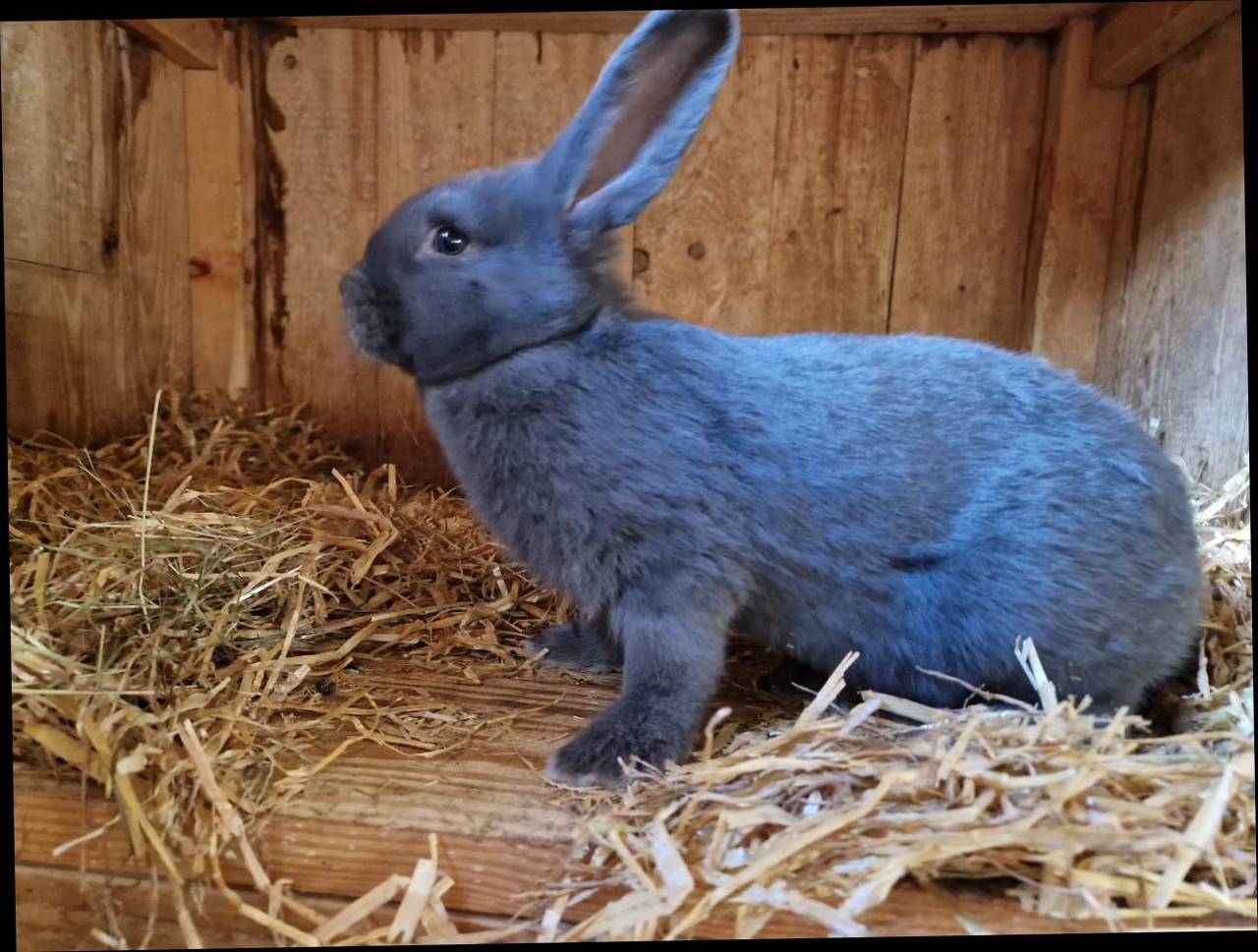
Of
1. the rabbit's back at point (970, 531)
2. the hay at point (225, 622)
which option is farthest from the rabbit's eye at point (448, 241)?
the hay at point (225, 622)

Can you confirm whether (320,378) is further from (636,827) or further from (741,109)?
(636,827)

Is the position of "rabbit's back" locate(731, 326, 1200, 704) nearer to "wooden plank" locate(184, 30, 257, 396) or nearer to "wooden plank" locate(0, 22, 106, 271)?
"wooden plank" locate(0, 22, 106, 271)

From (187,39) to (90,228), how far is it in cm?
49

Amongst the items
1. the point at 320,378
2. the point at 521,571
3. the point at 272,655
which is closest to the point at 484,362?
the point at 272,655

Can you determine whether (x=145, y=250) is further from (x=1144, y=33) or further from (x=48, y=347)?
(x=1144, y=33)

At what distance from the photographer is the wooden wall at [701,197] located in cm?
189

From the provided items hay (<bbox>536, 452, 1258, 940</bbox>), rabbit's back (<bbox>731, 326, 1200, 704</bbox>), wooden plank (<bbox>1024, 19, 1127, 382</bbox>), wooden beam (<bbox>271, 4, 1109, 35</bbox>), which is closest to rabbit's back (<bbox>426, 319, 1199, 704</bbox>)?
rabbit's back (<bbox>731, 326, 1200, 704</bbox>)

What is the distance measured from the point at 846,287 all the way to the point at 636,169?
109 cm

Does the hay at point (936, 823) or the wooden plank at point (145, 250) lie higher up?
the wooden plank at point (145, 250)

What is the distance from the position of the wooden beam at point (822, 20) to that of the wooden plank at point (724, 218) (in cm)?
14

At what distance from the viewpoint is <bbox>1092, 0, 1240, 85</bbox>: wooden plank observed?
4.75ft

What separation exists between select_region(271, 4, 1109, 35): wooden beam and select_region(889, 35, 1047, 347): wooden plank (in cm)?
7

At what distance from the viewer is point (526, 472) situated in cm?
122

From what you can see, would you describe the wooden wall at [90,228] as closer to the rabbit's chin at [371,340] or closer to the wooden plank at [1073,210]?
the rabbit's chin at [371,340]
